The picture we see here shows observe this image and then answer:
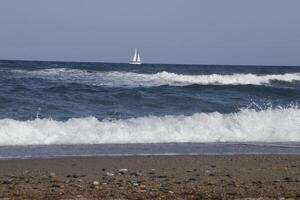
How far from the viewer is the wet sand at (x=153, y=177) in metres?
5.79

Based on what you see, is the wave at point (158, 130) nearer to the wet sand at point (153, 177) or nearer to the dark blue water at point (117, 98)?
the dark blue water at point (117, 98)

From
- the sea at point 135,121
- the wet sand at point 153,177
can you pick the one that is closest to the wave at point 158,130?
the sea at point 135,121

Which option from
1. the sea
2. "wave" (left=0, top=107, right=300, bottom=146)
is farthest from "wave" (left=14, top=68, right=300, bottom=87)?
"wave" (left=0, top=107, right=300, bottom=146)

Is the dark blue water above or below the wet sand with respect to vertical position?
below

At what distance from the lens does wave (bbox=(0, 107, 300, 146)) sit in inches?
434

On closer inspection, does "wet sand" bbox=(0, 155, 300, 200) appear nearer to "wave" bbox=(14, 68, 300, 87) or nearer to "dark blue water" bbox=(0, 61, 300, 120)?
"dark blue water" bbox=(0, 61, 300, 120)

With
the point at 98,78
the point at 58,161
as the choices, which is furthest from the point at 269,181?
the point at 98,78

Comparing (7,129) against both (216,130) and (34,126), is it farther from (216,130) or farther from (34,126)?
(216,130)

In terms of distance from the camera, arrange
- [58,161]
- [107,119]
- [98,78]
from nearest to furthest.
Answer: [58,161]
[107,119]
[98,78]

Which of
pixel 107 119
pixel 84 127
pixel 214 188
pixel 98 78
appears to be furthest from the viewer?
pixel 98 78

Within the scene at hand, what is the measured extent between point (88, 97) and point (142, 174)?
1070 cm

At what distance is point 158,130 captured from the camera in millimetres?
12148

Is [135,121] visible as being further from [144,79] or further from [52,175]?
[144,79]

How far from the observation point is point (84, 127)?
473 inches
